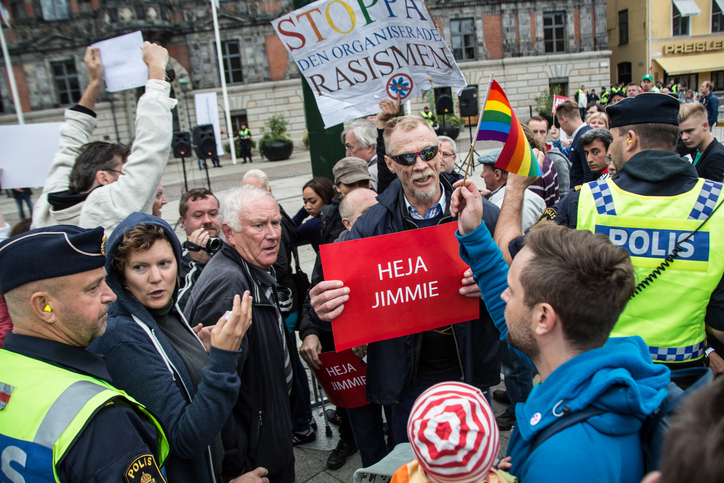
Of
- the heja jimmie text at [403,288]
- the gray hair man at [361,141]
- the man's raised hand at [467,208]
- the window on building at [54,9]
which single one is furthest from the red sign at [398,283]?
the window on building at [54,9]

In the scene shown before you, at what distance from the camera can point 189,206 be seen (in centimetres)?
362

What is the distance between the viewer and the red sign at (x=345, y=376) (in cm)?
286

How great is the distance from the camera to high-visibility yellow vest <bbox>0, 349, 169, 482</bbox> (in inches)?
46.7

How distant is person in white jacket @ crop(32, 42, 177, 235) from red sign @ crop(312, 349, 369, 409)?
132cm

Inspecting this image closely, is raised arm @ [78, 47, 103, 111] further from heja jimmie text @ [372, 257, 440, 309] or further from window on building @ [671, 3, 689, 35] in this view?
window on building @ [671, 3, 689, 35]

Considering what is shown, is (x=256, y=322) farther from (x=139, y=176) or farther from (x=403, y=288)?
(x=139, y=176)

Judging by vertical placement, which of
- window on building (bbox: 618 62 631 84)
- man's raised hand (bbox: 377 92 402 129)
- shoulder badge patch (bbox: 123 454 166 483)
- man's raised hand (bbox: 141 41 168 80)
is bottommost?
shoulder badge patch (bbox: 123 454 166 483)

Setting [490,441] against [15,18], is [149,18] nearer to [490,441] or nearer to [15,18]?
[15,18]

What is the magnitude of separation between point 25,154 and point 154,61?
5.05 feet

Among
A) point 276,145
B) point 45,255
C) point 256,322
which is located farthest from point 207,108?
point 45,255

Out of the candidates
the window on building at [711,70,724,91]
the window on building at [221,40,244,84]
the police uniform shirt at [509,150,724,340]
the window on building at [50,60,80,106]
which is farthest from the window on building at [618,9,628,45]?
the police uniform shirt at [509,150,724,340]

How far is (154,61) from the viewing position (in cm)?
279

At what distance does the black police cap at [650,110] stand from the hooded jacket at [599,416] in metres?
1.22

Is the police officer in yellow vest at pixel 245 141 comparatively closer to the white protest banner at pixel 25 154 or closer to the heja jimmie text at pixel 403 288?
the white protest banner at pixel 25 154
